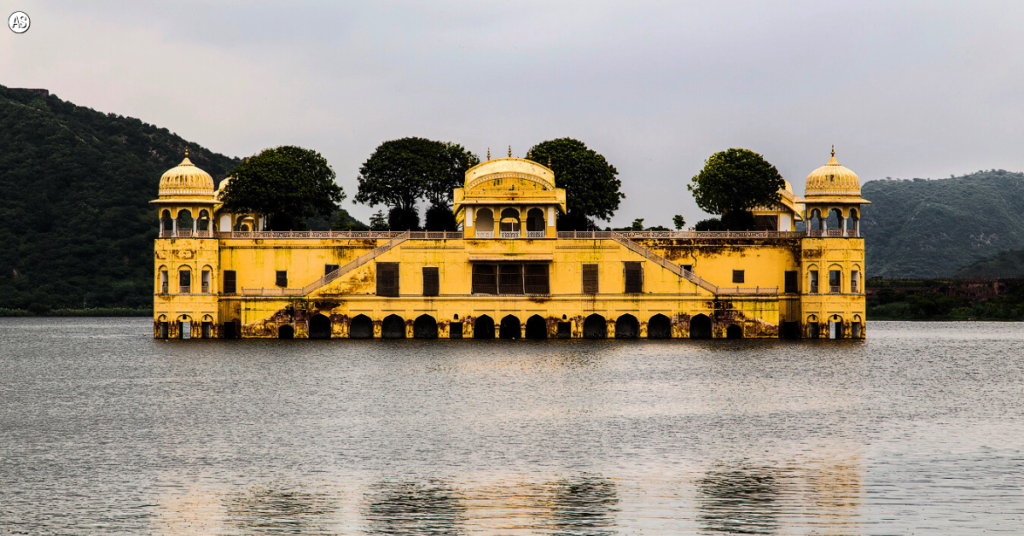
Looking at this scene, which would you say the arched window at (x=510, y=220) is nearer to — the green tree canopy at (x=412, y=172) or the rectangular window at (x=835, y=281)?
the green tree canopy at (x=412, y=172)

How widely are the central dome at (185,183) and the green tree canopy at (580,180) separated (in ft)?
80.2

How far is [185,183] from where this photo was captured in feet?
255

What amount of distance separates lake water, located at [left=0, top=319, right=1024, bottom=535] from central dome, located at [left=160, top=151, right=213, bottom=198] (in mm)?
18462

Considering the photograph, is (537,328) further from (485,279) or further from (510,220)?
(510,220)

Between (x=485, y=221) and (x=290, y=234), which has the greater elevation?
(x=485, y=221)

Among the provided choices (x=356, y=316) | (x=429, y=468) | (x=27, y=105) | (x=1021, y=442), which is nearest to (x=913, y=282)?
(x=356, y=316)

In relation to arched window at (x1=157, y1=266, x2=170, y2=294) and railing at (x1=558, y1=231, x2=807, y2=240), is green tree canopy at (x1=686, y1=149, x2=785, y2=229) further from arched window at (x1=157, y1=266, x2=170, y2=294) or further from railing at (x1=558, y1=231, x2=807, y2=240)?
arched window at (x1=157, y1=266, x2=170, y2=294)

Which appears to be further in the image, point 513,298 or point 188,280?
point 188,280

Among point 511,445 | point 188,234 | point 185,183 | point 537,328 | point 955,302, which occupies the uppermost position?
point 185,183

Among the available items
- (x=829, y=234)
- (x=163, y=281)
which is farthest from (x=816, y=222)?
(x=163, y=281)

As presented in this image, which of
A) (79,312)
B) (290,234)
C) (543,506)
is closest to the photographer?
(543,506)

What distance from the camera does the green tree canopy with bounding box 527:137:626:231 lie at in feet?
288

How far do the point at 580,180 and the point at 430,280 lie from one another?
1786 centimetres

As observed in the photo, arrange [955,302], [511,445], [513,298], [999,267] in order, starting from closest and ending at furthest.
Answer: [511,445], [513,298], [955,302], [999,267]
